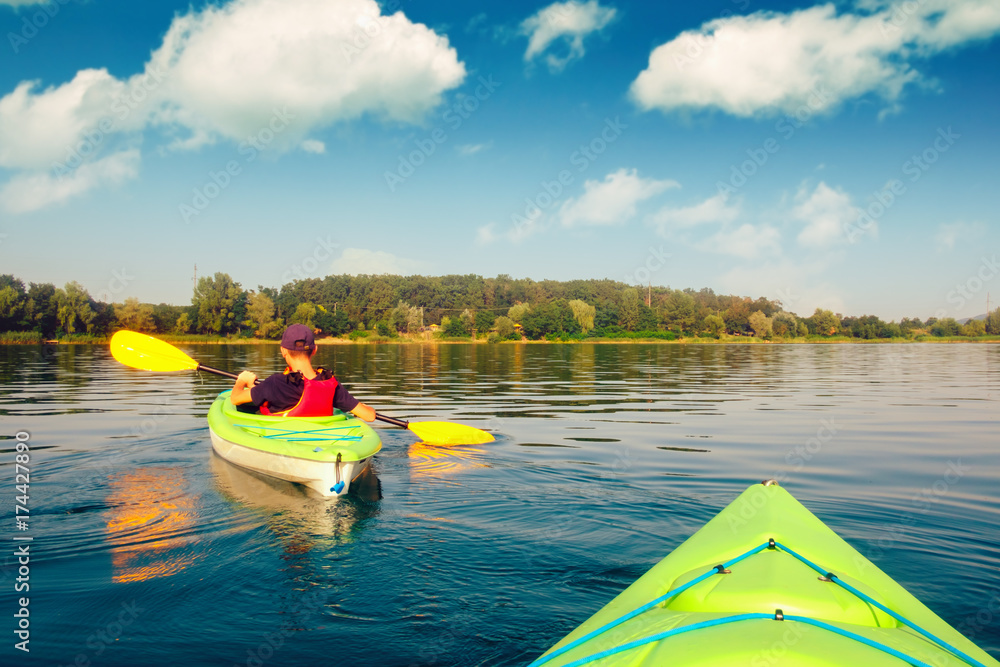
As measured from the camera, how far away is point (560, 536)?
529 centimetres

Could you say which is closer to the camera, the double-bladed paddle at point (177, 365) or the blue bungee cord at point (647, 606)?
the blue bungee cord at point (647, 606)

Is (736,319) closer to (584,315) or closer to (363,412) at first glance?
(584,315)

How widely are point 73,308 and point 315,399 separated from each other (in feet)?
209

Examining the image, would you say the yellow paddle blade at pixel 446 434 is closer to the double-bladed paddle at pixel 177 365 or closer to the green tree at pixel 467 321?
the double-bladed paddle at pixel 177 365

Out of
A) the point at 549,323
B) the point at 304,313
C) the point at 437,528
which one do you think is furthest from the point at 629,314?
the point at 437,528

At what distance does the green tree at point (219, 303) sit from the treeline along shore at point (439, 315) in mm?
111

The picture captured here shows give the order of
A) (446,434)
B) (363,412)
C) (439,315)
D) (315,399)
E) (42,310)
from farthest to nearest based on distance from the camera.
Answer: (439,315), (42,310), (446,434), (363,412), (315,399)

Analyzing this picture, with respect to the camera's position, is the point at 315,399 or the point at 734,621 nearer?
the point at 734,621

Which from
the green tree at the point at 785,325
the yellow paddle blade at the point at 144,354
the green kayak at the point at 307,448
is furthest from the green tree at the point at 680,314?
the green kayak at the point at 307,448

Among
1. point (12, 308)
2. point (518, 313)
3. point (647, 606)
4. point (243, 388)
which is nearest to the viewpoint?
point (647, 606)

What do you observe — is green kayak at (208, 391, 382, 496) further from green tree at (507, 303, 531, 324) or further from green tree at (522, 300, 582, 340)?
green tree at (507, 303, 531, 324)

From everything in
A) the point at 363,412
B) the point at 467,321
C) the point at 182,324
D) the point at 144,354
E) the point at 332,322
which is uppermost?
the point at 467,321

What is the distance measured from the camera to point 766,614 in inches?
98.8

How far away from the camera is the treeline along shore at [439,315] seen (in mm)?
59031
